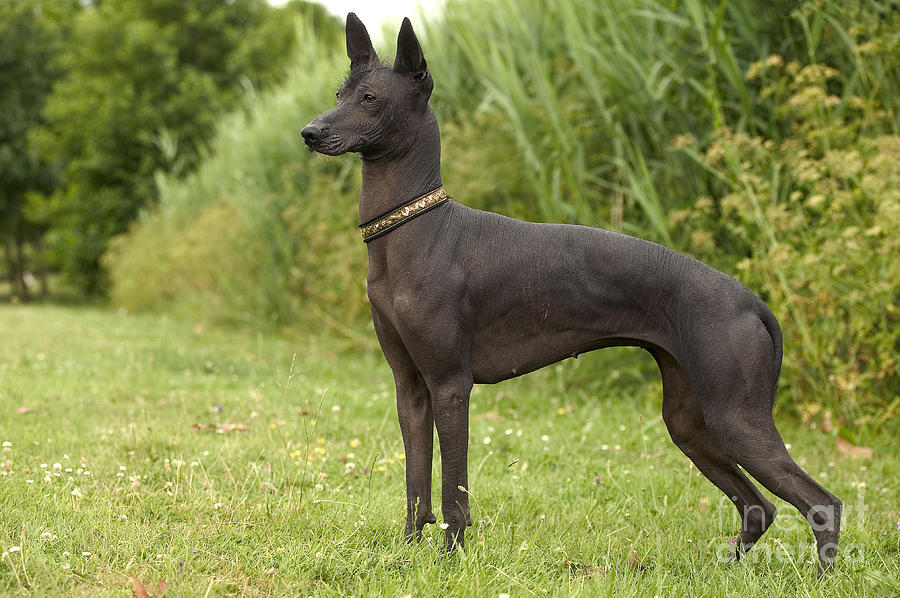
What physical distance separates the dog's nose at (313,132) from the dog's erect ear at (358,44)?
1.01 feet

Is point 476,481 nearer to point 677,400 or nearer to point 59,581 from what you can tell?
point 677,400

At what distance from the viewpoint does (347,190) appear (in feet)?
30.8

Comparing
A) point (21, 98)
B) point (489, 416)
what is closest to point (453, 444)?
point (489, 416)

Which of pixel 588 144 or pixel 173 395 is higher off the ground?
pixel 588 144

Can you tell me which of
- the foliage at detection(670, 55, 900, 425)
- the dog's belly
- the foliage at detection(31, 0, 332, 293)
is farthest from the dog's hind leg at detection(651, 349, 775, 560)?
the foliage at detection(31, 0, 332, 293)

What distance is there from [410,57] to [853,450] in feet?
12.1

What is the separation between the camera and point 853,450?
4.71 metres

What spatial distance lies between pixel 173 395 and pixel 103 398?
0.46 meters

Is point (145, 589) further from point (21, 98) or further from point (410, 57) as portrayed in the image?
point (21, 98)

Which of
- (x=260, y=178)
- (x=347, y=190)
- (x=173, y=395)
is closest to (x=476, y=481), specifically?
(x=173, y=395)

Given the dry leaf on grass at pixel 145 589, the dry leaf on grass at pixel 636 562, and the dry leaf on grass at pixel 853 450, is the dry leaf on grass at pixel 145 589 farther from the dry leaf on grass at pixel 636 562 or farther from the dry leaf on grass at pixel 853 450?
the dry leaf on grass at pixel 853 450

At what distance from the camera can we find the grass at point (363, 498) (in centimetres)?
258

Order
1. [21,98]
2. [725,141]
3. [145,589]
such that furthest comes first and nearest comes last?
[21,98] < [725,141] < [145,589]

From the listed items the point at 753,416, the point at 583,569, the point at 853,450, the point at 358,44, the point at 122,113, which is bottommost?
the point at 853,450
